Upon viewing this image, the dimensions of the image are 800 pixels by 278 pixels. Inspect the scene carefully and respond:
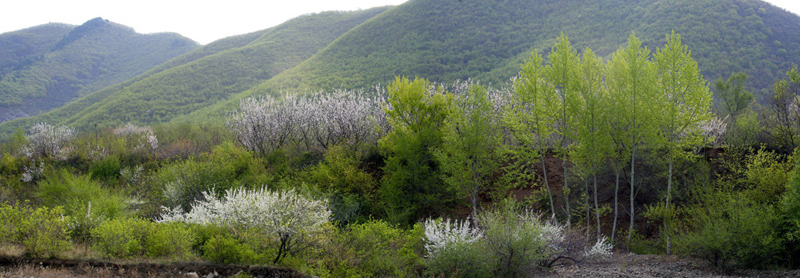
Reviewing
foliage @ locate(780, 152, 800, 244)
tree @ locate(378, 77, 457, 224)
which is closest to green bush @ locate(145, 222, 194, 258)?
tree @ locate(378, 77, 457, 224)

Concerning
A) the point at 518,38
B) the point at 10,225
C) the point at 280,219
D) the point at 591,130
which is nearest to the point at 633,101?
the point at 591,130

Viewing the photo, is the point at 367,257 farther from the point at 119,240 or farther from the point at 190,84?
the point at 190,84

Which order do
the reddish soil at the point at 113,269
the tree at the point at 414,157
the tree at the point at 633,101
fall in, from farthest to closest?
the tree at the point at 414,157 < the tree at the point at 633,101 < the reddish soil at the point at 113,269

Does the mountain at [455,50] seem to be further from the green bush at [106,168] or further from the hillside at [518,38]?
the green bush at [106,168]

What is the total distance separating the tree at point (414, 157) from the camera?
20.9m

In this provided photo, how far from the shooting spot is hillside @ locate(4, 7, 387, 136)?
5919 centimetres

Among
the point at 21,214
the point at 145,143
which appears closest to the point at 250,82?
the point at 145,143

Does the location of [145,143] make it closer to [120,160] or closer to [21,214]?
[120,160]

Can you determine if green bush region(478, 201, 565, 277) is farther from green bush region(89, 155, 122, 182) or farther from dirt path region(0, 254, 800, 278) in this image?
green bush region(89, 155, 122, 182)

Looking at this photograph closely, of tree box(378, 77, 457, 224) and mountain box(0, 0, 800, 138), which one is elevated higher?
mountain box(0, 0, 800, 138)

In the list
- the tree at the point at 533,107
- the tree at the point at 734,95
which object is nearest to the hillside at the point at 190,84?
the tree at the point at 533,107

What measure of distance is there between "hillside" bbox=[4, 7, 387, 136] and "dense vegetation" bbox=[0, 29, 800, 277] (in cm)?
3066

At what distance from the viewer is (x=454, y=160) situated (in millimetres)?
18922

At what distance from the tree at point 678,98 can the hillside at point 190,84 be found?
59.9 metres
